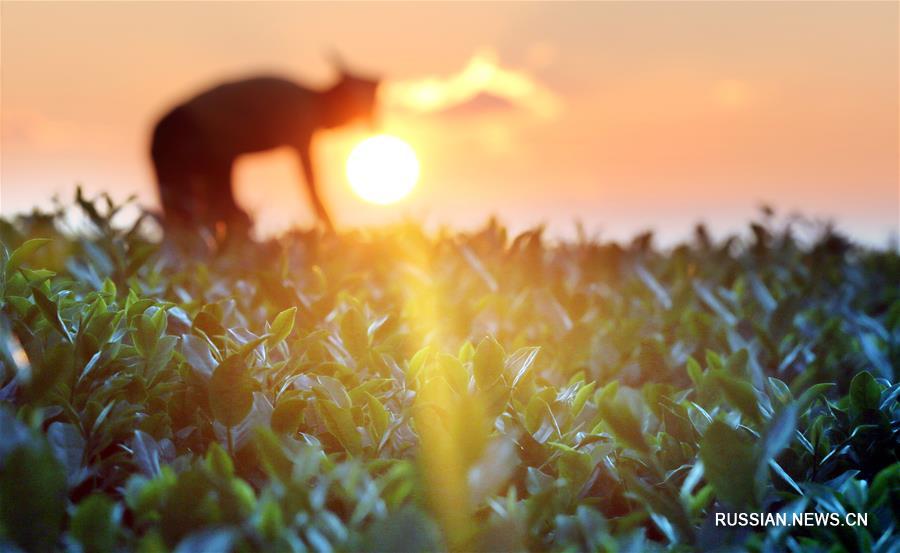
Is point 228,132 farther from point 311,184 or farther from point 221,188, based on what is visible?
point 311,184

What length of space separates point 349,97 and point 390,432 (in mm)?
11036

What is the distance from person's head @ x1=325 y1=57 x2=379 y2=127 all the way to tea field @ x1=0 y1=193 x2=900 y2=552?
386 inches

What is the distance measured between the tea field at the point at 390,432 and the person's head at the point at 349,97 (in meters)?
9.80

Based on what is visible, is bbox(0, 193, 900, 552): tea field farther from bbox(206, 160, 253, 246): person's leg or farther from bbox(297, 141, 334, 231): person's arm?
bbox(297, 141, 334, 231): person's arm

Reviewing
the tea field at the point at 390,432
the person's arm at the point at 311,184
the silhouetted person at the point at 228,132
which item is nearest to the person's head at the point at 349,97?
the silhouetted person at the point at 228,132

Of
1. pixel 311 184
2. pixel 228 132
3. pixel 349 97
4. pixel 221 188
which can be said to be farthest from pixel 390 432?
pixel 349 97

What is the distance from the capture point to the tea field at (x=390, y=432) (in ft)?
3.23

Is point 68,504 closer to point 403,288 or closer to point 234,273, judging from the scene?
point 403,288

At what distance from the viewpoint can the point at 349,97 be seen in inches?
465

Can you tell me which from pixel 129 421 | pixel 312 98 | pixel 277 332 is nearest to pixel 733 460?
pixel 277 332

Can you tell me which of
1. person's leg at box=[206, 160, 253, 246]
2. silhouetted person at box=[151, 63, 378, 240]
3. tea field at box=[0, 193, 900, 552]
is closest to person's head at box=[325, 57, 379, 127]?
silhouetted person at box=[151, 63, 378, 240]

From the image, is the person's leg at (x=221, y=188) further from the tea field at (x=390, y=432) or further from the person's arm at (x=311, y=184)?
the tea field at (x=390, y=432)

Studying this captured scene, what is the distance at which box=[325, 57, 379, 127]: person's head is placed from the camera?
11688 mm

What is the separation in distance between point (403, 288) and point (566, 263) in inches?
44.6
